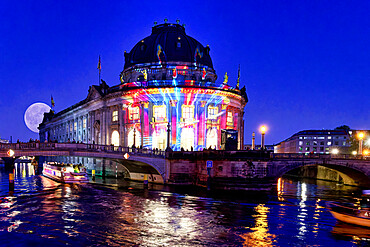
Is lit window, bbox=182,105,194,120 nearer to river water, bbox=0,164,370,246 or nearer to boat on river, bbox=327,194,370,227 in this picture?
river water, bbox=0,164,370,246

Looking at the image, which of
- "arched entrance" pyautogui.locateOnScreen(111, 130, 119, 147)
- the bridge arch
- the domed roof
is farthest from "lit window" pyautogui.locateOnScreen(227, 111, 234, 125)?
"arched entrance" pyautogui.locateOnScreen(111, 130, 119, 147)

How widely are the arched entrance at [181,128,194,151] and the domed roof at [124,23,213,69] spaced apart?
15.0m

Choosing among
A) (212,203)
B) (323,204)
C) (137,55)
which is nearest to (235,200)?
(212,203)

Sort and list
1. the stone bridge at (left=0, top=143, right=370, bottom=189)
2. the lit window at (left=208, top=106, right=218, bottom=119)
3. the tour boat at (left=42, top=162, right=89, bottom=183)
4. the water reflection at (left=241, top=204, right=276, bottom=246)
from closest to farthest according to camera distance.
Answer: the water reflection at (left=241, top=204, right=276, bottom=246) → the stone bridge at (left=0, top=143, right=370, bottom=189) → the tour boat at (left=42, top=162, right=89, bottom=183) → the lit window at (left=208, top=106, right=218, bottom=119)

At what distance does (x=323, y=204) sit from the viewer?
3259 centimetres

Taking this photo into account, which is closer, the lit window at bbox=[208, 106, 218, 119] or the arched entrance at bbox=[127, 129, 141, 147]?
the lit window at bbox=[208, 106, 218, 119]

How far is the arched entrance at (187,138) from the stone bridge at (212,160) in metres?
8.91

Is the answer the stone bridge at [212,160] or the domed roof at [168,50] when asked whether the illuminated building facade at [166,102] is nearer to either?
the domed roof at [168,50]

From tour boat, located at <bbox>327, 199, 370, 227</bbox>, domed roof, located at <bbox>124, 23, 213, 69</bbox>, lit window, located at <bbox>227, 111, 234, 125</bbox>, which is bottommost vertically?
tour boat, located at <bbox>327, 199, 370, 227</bbox>

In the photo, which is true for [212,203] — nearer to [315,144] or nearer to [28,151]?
[28,151]

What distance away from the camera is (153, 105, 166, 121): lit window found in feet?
178

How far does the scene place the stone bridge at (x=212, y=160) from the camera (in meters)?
38.7

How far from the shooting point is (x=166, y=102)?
176 ft

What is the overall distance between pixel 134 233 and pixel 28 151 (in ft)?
71.9
